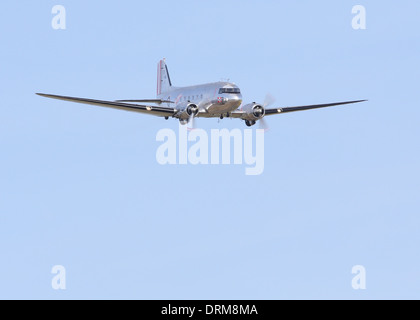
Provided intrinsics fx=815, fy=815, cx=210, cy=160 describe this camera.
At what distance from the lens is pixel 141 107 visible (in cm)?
6888

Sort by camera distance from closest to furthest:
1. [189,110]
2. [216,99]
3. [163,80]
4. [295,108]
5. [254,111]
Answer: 1. [216,99]
2. [189,110]
3. [254,111]
4. [295,108]
5. [163,80]

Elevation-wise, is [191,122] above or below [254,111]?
below

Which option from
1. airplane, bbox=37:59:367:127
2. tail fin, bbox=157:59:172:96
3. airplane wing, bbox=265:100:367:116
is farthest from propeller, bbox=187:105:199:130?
tail fin, bbox=157:59:172:96

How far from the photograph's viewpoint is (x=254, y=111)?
67812 millimetres

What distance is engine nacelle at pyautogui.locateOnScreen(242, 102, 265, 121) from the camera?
6788 centimetres

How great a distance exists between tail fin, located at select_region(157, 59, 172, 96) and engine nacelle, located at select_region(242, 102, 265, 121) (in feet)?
74.6

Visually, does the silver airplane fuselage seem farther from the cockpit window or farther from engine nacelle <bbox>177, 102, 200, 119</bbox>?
engine nacelle <bbox>177, 102, 200, 119</bbox>

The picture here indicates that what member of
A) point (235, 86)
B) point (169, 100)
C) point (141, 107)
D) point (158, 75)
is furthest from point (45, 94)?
point (158, 75)

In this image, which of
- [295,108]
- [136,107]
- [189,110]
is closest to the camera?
[189,110]

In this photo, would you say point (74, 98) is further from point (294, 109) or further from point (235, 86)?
point (294, 109)

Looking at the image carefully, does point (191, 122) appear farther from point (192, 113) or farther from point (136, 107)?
point (136, 107)

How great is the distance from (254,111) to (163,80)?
26920 millimetres

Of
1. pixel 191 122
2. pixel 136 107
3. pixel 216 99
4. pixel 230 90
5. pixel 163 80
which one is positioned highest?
pixel 163 80

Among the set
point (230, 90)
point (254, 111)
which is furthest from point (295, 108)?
point (230, 90)
